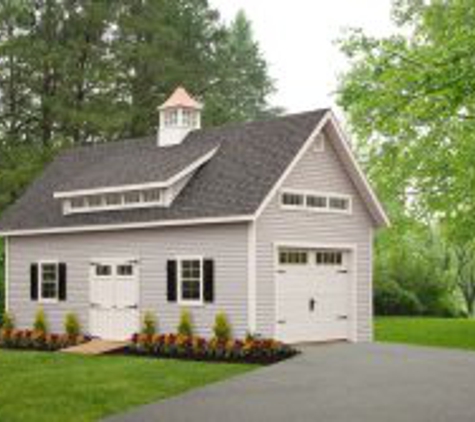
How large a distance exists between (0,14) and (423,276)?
22323mm

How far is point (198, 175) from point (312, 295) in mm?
4595

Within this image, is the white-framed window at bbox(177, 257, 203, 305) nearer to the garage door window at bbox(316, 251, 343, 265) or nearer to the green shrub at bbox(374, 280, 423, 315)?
the garage door window at bbox(316, 251, 343, 265)

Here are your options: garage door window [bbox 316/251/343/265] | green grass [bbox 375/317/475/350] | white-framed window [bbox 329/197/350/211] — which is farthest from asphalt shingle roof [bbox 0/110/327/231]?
green grass [bbox 375/317/475/350]

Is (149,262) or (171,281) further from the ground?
(149,262)

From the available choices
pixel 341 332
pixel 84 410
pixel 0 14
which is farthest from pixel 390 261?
pixel 84 410

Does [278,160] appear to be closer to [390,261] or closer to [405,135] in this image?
[405,135]

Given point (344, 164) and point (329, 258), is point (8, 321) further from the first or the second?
point (344, 164)

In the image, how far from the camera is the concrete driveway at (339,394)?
15.2 metres

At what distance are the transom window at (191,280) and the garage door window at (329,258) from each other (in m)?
3.33

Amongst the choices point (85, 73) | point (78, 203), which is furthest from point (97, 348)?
point (85, 73)

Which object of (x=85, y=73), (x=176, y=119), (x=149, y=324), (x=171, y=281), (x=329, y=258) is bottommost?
(x=149, y=324)

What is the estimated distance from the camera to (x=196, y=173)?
2752 centimetres

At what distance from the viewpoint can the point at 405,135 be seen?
119 ft

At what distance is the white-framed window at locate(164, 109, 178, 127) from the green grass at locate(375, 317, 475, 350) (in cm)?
940
